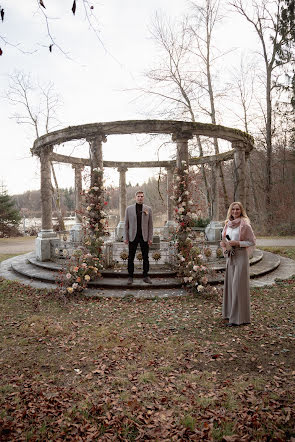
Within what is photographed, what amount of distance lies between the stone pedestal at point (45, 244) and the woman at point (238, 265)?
6.23 m

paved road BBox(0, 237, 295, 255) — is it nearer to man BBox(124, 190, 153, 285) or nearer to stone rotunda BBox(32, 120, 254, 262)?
stone rotunda BBox(32, 120, 254, 262)

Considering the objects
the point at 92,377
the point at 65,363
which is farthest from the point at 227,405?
the point at 65,363

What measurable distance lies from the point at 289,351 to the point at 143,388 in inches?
82.9

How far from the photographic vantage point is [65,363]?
359cm

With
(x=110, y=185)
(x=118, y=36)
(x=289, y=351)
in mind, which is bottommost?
(x=289, y=351)

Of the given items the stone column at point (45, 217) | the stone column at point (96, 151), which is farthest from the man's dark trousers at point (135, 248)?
the stone column at point (45, 217)

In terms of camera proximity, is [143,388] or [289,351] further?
[289,351]

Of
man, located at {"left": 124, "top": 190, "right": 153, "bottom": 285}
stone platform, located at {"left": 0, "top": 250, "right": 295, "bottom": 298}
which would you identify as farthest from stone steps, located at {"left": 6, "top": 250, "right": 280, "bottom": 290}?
man, located at {"left": 124, "top": 190, "right": 153, "bottom": 285}

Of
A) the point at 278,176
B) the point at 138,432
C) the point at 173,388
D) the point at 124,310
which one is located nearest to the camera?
the point at 138,432

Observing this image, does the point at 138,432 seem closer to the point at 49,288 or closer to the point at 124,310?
the point at 124,310

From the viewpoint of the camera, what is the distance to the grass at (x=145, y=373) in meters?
2.46

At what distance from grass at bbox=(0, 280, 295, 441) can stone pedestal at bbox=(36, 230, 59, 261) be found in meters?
3.49

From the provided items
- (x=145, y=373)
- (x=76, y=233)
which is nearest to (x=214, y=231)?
(x=76, y=233)

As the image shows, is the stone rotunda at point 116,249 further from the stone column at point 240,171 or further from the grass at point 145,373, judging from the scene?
the grass at point 145,373
